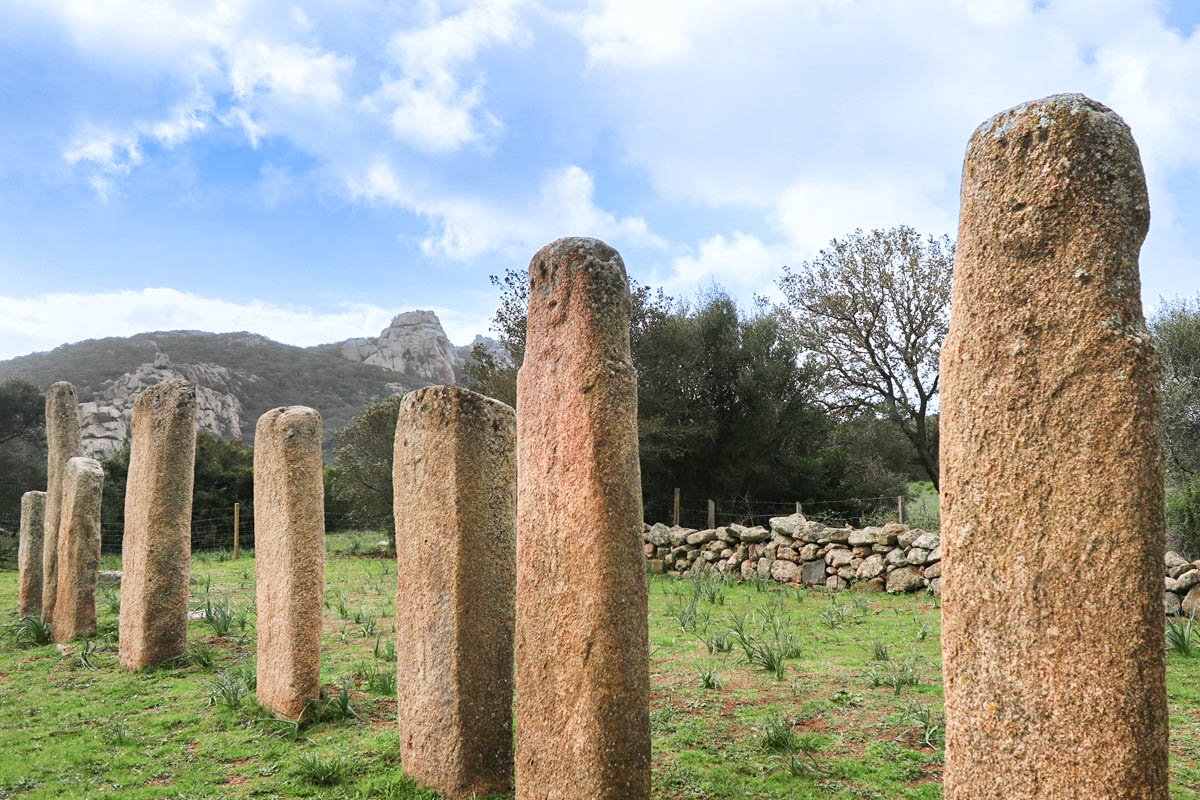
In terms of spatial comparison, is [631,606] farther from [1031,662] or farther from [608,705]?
[1031,662]

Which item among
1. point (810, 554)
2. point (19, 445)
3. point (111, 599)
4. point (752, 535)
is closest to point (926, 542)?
point (810, 554)

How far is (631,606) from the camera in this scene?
3461mm

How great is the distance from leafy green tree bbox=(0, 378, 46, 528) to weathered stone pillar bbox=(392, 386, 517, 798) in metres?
24.7

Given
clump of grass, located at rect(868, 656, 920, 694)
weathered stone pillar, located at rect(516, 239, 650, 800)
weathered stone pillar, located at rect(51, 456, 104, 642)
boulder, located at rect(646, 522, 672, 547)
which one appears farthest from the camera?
boulder, located at rect(646, 522, 672, 547)

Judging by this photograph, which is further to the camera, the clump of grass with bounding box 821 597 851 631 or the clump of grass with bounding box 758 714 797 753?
the clump of grass with bounding box 821 597 851 631

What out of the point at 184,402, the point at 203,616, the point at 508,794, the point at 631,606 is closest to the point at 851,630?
the point at 508,794

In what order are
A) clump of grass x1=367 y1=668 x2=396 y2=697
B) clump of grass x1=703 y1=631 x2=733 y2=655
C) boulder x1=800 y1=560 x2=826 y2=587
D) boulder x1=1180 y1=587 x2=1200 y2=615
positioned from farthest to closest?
1. boulder x1=800 y1=560 x2=826 y2=587
2. boulder x1=1180 y1=587 x2=1200 y2=615
3. clump of grass x1=703 y1=631 x2=733 y2=655
4. clump of grass x1=367 y1=668 x2=396 y2=697

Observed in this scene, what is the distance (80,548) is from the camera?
8.62 metres

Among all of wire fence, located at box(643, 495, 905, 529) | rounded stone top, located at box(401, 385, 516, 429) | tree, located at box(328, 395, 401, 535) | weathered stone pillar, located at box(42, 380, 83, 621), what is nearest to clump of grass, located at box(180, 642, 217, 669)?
weathered stone pillar, located at box(42, 380, 83, 621)

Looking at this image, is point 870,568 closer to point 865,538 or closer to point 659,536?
point 865,538

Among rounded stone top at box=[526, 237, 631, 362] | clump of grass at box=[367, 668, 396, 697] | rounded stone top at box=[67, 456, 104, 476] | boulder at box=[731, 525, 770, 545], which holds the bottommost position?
clump of grass at box=[367, 668, 396, 697]

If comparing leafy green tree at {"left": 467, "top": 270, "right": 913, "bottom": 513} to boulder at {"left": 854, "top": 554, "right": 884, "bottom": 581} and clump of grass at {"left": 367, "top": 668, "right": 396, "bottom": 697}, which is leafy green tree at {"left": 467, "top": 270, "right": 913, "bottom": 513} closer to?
boulder at {"left": 854, "top": 554, "right": 884, "bottom": 581}

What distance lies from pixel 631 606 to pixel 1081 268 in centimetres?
214

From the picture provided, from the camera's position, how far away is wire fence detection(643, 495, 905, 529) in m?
18.1
